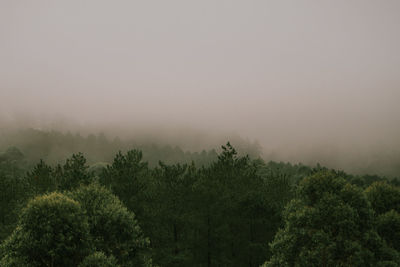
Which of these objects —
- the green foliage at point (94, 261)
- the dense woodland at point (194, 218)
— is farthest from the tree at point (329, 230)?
the green foliage at point (94, 261)

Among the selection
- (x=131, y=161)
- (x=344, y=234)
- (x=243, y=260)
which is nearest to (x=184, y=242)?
(x=243, y=260)

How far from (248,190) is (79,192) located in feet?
84.1

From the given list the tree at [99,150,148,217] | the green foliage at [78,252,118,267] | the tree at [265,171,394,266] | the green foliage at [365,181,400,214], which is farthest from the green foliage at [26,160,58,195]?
the green foliage at [365,181,400,214]

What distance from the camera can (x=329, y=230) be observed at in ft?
79.7

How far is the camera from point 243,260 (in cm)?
4444

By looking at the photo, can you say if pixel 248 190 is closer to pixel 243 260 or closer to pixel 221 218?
pixel 221 218

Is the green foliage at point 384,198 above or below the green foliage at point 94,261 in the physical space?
above

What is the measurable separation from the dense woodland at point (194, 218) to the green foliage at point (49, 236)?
0.22ft

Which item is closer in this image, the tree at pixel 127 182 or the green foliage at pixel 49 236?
the green foliage at pixel 49 236

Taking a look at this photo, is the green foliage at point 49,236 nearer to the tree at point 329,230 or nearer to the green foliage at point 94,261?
the green foliage at point 94,261

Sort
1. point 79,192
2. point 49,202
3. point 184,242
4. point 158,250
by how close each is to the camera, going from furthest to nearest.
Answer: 1. point 184,242
2. point 158,250
3. point 79,192
4. point 49,202

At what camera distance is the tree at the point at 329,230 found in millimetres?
23453

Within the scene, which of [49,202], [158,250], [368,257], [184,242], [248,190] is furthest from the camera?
[248,190]

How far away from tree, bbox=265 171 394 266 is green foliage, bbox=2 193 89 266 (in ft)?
54.7
